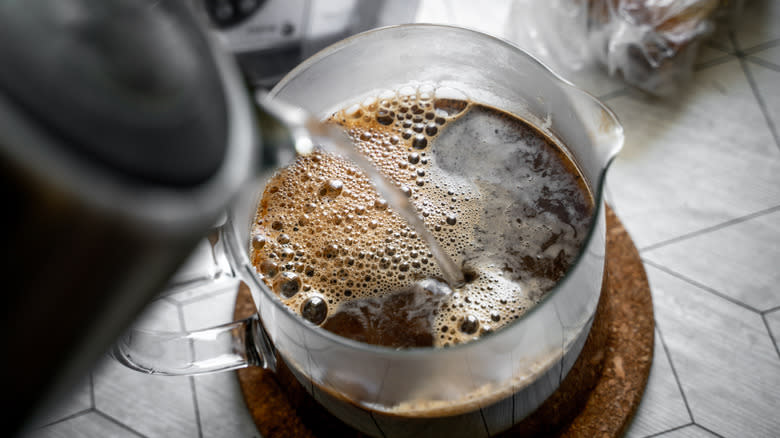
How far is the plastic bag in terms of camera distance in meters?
0.83

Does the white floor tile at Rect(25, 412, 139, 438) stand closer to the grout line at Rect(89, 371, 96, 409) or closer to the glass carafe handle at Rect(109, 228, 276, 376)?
the grout line at Rect(89, 371, 96, 409)

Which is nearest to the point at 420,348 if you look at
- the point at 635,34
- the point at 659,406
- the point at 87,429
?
the point at 659,406

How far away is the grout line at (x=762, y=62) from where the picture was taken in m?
0.86

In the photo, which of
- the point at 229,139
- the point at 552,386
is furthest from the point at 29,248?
the point at 552,386

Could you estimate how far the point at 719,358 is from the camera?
673mm

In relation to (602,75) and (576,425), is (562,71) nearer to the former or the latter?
(602,75)

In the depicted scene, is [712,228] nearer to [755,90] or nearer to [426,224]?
[755,90]

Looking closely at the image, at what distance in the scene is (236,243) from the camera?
466 mm

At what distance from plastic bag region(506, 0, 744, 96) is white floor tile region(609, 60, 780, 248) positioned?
0.12 feet

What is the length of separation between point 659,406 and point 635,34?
18.1 inches

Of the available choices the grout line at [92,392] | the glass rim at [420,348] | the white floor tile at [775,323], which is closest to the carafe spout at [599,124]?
the glass rim at [420,348]

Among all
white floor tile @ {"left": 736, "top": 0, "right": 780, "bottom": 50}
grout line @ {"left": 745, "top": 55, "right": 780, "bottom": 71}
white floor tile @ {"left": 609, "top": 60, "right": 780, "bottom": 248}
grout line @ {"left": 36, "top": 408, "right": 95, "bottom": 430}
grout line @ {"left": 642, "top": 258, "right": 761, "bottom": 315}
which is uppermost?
white floor tile @ {"left": 736, "top": 0, "right": 780, "bottom": 50}

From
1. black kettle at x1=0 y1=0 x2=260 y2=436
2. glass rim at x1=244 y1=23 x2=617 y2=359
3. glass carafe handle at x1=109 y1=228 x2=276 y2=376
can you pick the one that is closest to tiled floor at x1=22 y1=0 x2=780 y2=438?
→ glass carafe handle at x1=109 y1=228 x2=276 y2=376

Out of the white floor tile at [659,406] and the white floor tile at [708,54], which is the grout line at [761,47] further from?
the white floor tile at [659,406]
